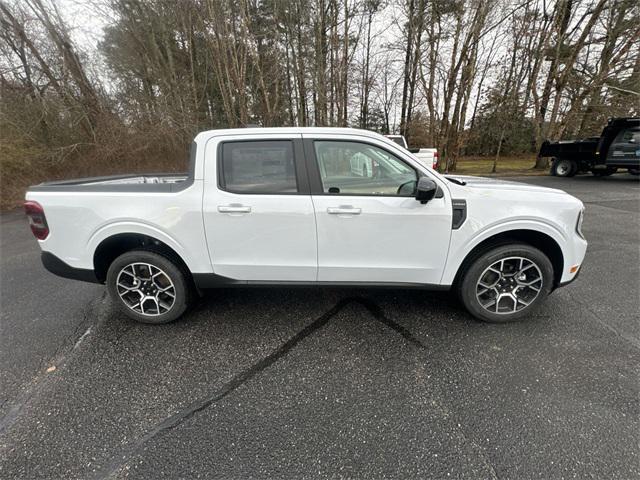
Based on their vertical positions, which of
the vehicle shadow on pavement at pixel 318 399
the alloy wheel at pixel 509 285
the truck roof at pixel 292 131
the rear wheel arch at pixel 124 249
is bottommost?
the vehicle shadow on pavement at pixel 318 399

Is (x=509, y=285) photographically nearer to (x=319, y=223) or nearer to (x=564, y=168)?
(x=319, y=223)

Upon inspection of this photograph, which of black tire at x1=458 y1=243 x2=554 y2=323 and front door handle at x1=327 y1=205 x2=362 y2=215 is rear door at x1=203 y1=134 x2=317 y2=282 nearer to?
front door handle at x1=327 y1=205 x2=362 y2=215

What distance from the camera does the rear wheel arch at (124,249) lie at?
272 cm

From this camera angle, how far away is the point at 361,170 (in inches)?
105

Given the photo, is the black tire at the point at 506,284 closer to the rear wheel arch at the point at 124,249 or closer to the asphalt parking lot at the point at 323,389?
the asphalt parking lot at the point at 323,389

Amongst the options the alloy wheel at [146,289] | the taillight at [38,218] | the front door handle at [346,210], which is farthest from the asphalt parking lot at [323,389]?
the front door handle at [346,210]

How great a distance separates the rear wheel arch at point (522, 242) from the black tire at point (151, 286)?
8.85 ft

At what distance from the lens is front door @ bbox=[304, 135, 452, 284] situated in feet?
8.13

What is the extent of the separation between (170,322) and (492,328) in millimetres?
3179

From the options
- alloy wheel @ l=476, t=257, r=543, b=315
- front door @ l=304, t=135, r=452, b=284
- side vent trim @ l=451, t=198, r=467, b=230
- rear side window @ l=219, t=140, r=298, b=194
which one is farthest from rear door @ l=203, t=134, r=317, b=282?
alloy wheel @ l=476, t=257, r=543, b=315

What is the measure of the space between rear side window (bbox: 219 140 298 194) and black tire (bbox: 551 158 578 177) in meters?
15.4

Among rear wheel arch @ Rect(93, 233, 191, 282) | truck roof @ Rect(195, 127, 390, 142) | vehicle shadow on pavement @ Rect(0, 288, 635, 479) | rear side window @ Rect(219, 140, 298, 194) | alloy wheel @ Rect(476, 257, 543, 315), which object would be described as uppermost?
truck roof @ Rect(195, 127, 390, 142)

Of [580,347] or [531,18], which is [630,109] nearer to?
[531,18]

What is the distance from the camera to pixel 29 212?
264cm
